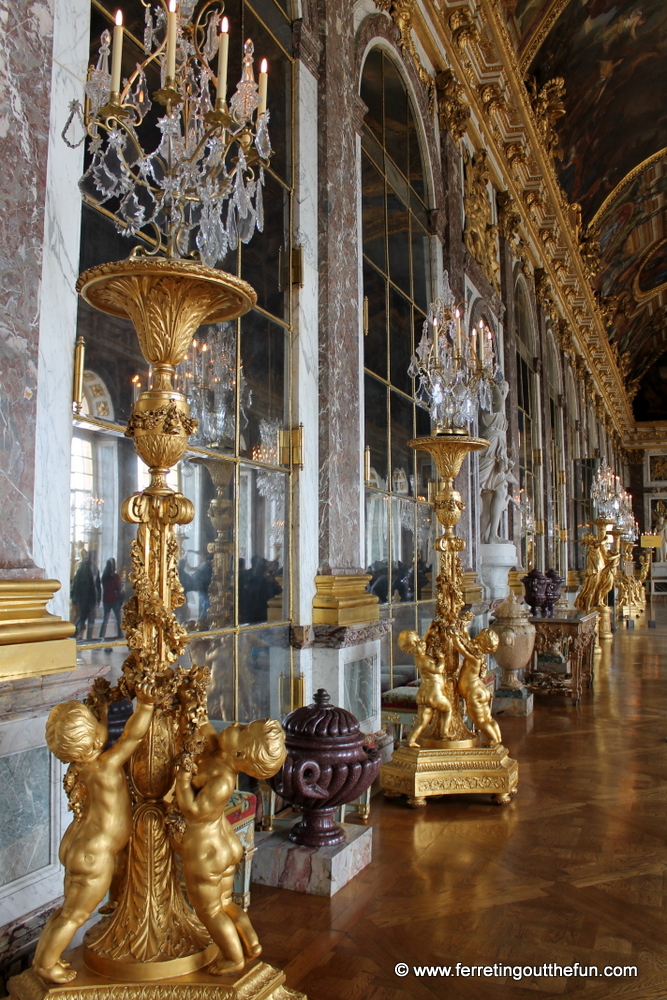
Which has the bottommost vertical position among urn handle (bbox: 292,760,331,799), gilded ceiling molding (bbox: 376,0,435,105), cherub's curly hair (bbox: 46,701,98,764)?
urn handle (bbox: 292,760,331,799)

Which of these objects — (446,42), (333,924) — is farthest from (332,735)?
(446,42)

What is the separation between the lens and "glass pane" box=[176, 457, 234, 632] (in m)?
4.29

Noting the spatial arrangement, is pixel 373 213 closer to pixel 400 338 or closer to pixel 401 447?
pixel 400 338

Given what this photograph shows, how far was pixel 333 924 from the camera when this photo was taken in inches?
130

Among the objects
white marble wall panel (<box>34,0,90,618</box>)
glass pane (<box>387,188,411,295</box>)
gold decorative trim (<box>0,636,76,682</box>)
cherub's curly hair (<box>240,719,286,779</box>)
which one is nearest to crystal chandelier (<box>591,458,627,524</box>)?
glass pane (<box>387,188,411,295</box>)

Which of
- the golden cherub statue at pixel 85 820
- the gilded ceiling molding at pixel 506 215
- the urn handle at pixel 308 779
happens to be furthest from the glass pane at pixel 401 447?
the gilded ceiling molding at pixel 506 215

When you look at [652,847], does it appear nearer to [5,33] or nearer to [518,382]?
[5,33]

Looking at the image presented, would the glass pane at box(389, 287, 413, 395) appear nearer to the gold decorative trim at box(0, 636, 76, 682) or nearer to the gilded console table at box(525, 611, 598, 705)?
the gilded console table at box(525, 611, 598, 705)

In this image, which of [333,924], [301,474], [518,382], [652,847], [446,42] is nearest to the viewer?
[333,924]

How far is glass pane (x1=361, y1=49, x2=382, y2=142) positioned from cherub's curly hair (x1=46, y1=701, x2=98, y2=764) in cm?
627

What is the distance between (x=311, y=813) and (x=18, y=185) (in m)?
2.98

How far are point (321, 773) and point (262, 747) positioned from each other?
1.57 m

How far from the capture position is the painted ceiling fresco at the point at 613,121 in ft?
44.8

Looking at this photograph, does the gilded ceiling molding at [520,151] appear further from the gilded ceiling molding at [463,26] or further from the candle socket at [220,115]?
the candle socket at [220,115]
